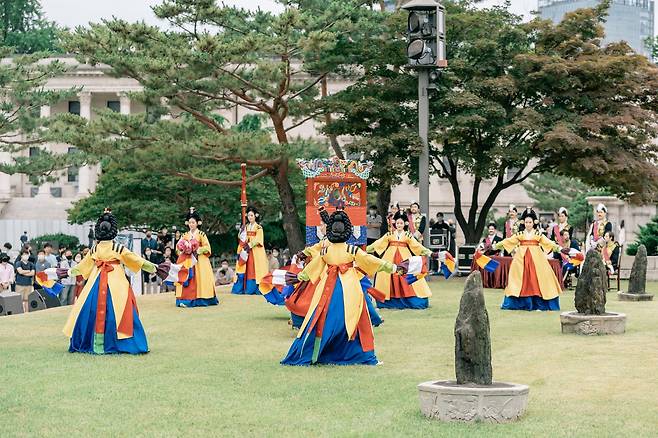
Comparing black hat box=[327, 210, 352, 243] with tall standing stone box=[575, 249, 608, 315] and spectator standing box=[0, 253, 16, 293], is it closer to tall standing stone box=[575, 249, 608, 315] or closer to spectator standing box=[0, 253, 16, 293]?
tall standing stone box=[575, 249, 608, 315]

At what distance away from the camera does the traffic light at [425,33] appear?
24.7 meters

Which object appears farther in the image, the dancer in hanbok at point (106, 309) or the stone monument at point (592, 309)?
the stone monument at point (592, 309)

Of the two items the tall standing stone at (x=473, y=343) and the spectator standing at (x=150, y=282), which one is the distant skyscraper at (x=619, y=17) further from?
the tall standing stone at (x=473, y=343)

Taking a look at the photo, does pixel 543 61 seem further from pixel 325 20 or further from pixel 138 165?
pixel 138 165

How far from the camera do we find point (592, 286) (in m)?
15.8

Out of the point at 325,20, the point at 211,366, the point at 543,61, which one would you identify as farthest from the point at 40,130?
the point at 211,366

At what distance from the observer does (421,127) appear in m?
27.5

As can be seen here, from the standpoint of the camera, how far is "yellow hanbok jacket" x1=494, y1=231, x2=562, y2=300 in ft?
65.7

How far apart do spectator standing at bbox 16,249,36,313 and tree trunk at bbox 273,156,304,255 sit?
28.5 feet

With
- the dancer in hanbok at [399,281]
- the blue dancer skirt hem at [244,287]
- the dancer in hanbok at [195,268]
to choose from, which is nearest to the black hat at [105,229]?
the dancer in hanbok at [399,281]

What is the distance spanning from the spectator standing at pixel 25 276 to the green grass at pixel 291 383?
613 centimetres

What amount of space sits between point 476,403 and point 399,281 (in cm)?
1141

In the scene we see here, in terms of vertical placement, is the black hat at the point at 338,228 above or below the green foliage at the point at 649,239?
below

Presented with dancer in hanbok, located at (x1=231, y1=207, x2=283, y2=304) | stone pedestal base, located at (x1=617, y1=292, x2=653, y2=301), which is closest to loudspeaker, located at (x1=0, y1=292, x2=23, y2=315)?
dancer in hanbok, located at (x1=231, y1=207, x2=283, y2=304)
